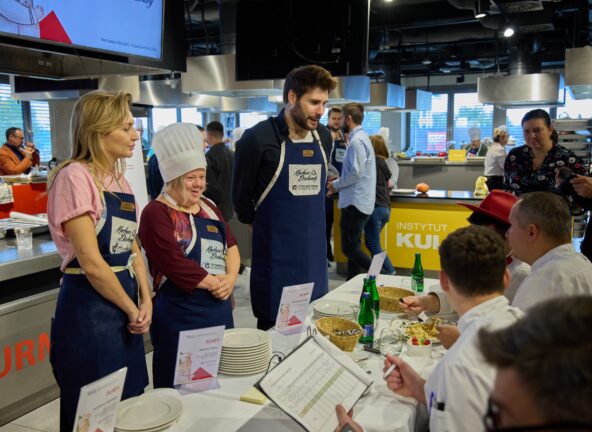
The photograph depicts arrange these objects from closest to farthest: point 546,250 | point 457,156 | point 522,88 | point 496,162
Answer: point 546,250 → point 496,162 → point 522,88 → point 457,156

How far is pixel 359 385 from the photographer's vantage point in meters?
1.55

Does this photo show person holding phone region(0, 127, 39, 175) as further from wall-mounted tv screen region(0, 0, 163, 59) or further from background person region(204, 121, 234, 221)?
wall-mounted tv screen region(0, 0, 163, 59)

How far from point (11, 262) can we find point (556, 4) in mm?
8368

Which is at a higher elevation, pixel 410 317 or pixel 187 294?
pixel 187 294

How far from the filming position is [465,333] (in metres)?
1.41

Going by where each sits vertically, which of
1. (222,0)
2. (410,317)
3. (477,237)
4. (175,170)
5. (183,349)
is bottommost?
(410,317)

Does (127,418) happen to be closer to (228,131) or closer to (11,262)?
(11,262)

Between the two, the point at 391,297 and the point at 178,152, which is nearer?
the point at 178,152

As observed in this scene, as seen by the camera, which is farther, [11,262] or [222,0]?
[222,0]

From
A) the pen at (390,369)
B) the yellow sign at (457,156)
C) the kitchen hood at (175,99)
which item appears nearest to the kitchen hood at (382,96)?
the yellow sign at (457,156)

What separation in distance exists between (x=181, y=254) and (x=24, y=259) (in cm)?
152

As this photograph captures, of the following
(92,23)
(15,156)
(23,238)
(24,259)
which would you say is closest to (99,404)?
(24,259)

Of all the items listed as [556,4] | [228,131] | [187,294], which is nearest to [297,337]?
[187,294]

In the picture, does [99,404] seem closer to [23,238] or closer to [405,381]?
[405,381]
